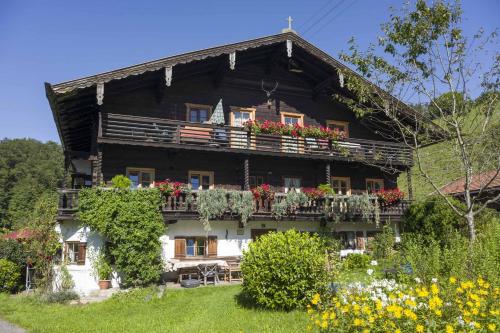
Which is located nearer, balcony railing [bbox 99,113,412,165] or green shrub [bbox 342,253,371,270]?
balcony railing [bbox 99,113,412,165]

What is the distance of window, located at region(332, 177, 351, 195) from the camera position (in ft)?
72.0

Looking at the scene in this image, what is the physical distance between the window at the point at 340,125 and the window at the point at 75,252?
1432 centimetres

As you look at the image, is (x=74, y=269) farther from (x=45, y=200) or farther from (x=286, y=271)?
(x=286, y=271)

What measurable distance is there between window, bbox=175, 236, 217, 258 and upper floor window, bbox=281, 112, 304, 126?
7.74 meters

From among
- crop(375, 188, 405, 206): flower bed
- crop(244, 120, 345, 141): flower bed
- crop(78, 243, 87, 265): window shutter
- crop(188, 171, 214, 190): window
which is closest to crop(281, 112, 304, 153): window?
crop(244, 120, 345, 141): flower bed

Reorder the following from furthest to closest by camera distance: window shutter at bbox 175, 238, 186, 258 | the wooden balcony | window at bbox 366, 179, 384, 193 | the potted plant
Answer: window at bbox 366, 179, 384, 193 → window shutter at bbox 175, 238, 186, 258 → the wooden balcony → the potted plant

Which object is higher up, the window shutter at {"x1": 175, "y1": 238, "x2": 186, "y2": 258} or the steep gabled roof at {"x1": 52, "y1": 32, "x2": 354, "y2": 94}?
the steep gabled roof at {"x1": 52, "y1": 32, "x2": 354, "y2": 94}

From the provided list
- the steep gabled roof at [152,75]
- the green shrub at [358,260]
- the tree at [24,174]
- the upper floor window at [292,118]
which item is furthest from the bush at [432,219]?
the tree at [24,174]

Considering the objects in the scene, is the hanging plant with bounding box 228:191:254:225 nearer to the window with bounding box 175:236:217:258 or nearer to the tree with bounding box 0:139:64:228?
the window with bounding box 175:236:217:258

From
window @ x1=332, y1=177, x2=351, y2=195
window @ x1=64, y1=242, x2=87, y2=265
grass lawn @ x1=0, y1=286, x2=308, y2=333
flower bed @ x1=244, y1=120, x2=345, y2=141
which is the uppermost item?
flower bed @ x1=244, y1=120, x2=345, y2=141

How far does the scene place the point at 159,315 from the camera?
34.9 feet

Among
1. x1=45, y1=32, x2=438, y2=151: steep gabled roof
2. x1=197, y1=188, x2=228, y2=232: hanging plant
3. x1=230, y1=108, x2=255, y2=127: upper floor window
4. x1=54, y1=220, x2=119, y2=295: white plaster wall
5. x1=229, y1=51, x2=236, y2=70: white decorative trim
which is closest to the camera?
x1=54, y1=220, x2=119, y2=295: white plaster wall

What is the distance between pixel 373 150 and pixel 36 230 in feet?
53.3

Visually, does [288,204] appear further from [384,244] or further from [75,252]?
[75,252]
